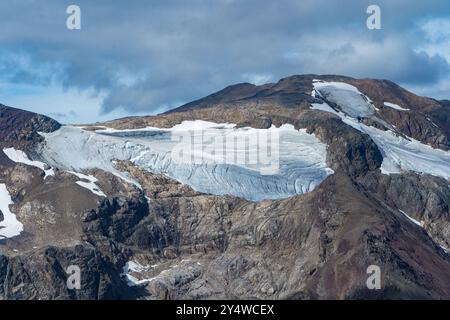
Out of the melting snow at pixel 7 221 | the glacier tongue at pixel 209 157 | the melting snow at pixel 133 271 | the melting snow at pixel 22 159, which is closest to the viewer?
the melting snow at pixel 133 271

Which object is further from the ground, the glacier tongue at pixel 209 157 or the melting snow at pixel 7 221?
the glacier tongue at pixel 209 157

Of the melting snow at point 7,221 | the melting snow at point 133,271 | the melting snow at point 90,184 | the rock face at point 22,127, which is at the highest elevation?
the rock face at point 22,127

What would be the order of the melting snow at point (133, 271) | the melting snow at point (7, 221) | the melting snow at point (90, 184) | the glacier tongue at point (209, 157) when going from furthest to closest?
the glacier tongue at point (209, 157) < the melting snow at point (90, 184) < the melting snow at point (7, 221) < the melting snow at point (133, 271)

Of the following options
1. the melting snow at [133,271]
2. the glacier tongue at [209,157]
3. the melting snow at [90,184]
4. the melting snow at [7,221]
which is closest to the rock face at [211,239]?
the melting snow at [133,271]

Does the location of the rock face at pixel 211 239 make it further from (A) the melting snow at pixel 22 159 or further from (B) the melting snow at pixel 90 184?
(A) the melting snow at pixel 22 159

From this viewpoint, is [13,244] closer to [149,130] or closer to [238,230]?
[238,230]

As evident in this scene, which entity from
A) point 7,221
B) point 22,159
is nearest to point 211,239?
point 7,221

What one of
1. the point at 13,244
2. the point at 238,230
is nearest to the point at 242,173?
the point at 238,230
